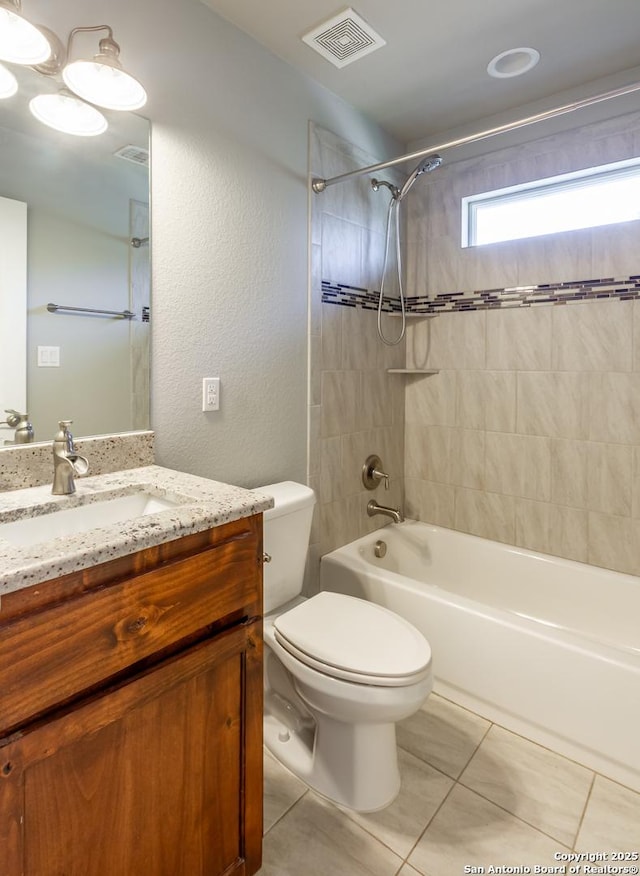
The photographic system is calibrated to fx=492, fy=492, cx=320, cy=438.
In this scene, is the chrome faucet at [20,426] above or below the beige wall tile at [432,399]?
below

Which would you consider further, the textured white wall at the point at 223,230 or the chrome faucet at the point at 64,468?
the textured white wall at the point at 223,230

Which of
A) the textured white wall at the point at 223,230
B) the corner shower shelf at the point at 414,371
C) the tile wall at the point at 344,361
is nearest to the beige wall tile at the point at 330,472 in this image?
the tile wall at the point at 344,361

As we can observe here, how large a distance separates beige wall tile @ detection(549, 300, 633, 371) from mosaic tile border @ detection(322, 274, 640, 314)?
44 millimetres

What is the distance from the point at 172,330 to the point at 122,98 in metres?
0.62

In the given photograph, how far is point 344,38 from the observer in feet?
5.66

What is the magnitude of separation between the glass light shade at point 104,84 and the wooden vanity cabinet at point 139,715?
A: 1160 mm

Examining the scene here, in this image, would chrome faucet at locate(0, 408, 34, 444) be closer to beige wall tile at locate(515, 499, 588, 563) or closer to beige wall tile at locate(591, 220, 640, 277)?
beige wall tile at locate(515, 499, 588, 563)

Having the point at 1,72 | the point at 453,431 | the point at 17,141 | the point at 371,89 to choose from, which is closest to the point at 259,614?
the point at 17,141

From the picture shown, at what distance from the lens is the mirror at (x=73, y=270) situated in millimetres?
1230

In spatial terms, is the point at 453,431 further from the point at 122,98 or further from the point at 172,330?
the point at 122,98

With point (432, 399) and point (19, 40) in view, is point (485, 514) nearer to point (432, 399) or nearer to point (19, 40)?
point (432, 399)

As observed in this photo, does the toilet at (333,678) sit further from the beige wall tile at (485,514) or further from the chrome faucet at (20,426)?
the beige wall tile at (485,514)

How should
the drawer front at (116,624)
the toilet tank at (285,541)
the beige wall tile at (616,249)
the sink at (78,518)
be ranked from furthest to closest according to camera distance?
the beige wall tile at (616,249)
the toilet tank at (285,541)
the sink at (78,518)
the drawer front at (116,624)

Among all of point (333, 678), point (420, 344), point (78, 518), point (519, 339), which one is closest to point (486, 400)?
point (519, 339)
